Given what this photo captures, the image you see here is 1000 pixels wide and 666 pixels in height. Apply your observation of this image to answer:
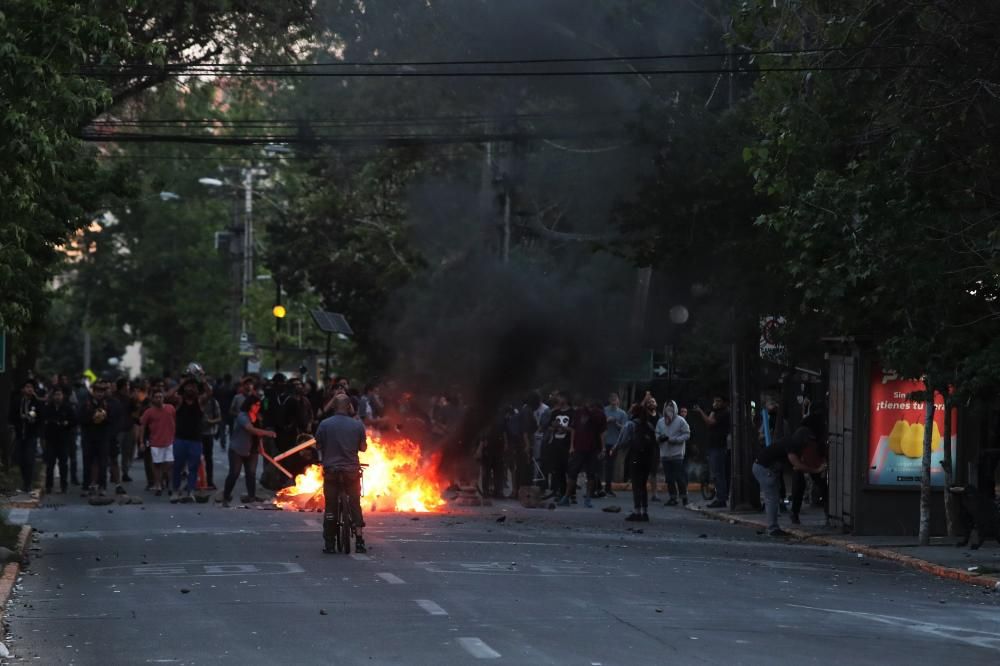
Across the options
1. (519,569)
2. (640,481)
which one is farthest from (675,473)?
(519,569)

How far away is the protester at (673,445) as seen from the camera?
27500mm

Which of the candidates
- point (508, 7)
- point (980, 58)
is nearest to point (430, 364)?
point (508, 7)

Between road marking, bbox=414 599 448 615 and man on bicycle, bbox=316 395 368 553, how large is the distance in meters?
4.34

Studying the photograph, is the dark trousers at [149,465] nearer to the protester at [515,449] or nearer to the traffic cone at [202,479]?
the traffic cone at [202,479]

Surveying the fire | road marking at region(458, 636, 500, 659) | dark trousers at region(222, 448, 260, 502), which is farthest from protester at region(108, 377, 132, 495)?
road marking at region(458, 636, 500, 659)

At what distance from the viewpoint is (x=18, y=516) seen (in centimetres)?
2261

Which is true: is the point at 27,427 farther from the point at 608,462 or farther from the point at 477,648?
the point at 477,648

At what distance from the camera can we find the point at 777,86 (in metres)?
19.2

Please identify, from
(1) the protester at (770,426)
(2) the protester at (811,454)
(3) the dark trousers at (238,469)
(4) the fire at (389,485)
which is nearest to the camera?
(2) the protester at (811,454)

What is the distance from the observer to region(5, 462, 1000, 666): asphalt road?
10.9 m

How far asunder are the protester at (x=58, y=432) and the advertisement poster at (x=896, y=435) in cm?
1293

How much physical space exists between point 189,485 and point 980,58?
14826 millimetres

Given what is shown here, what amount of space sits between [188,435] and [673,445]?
305 inches

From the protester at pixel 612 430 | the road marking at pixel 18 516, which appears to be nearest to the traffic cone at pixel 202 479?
the road marking at pixel 18 516
